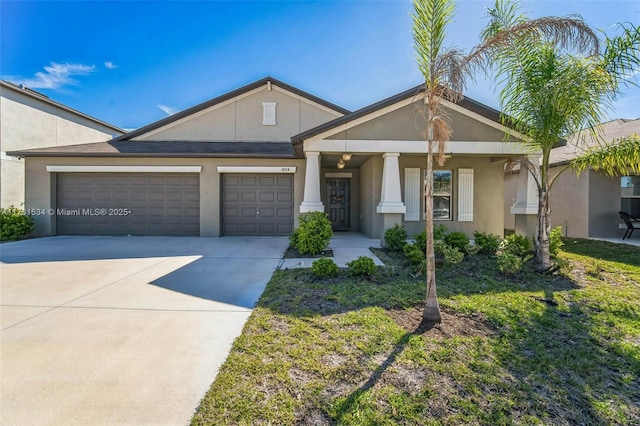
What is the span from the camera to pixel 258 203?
38.1ft

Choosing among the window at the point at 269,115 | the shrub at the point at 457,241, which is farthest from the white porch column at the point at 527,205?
the window at the point at 269,115

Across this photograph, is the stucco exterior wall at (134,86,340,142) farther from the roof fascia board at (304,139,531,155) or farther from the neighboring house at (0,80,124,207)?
the neighboring house at (0,80,124,207)

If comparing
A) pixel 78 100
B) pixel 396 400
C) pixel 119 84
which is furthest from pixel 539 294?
pixel 78 100

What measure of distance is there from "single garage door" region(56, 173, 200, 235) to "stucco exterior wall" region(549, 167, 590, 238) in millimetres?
14656

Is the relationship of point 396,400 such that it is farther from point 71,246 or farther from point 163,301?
point 71,246

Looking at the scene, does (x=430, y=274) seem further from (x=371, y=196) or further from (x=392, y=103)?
(x=371, y=196)

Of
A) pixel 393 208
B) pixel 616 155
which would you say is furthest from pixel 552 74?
pixel 393 208

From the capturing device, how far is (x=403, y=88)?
8586mm

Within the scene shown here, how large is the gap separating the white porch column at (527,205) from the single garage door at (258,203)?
767 centimetres

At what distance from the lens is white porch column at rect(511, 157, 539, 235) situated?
8.62 metres

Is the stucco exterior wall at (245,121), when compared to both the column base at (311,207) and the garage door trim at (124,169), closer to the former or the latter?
the garage door trim at (124,169)

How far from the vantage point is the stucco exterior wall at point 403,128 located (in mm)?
8672

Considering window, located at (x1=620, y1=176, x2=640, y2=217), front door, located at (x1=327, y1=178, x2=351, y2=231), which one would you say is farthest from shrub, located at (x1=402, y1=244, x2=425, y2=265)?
window, located at (x1=620, y1=176, x2=640, y2=217)

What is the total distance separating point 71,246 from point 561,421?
11972mm
